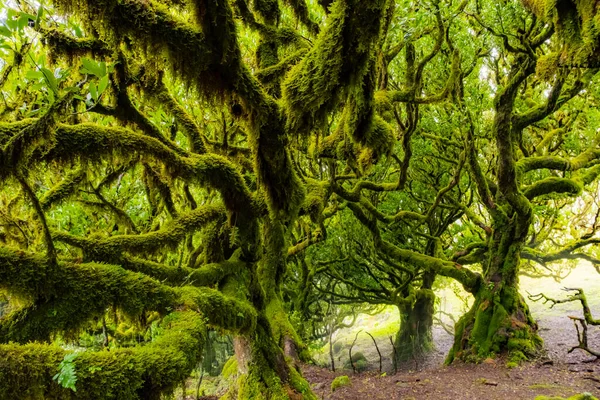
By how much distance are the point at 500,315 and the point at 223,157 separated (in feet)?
34.1

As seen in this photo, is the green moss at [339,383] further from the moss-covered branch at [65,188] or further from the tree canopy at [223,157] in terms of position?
the moss-covered branch at [65,188]

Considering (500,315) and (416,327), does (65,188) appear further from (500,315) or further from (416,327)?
(416,327)

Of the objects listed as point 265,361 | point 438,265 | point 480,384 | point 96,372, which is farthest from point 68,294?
point 438,265

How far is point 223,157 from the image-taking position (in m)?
5.89

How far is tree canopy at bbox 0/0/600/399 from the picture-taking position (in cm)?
335

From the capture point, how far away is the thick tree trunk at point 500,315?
11344mm

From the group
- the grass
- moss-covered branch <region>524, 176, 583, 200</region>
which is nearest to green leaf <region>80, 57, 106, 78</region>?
moss-covered branch <region>524, 176, 583, 200</region>

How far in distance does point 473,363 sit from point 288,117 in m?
10.6

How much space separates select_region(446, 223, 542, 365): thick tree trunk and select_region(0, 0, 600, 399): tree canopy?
0.19ft

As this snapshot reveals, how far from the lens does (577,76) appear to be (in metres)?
8.94

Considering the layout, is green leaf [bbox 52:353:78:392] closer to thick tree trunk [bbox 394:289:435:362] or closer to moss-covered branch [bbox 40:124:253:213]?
moss-covered branch [bbox 40:124:253:213]

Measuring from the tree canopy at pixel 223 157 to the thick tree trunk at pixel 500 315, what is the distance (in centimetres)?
6

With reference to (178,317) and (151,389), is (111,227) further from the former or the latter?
(151,389)

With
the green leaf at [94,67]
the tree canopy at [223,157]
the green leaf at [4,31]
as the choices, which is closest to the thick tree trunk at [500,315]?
the tree canopy at [223,157]
